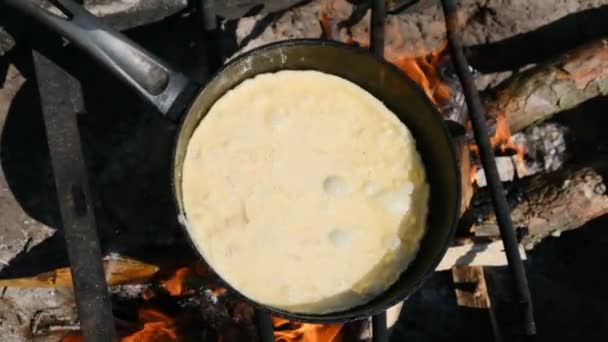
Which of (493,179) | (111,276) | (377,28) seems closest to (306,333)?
(111,276)

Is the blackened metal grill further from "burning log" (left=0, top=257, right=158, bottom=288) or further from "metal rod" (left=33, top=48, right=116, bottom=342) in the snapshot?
"burning log" (left=0, top=257, right=158, bottom=288)

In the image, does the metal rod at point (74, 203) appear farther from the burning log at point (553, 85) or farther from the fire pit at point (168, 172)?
the burning log at point (553, 85)

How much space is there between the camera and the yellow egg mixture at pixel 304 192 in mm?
1717

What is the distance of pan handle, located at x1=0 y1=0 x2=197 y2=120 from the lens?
5.50ft

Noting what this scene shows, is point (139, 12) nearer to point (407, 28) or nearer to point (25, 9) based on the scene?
point (25, 9)

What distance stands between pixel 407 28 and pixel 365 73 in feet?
2.51

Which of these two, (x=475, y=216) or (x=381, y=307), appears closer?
(x=381, y=307)

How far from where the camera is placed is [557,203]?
2402 mm

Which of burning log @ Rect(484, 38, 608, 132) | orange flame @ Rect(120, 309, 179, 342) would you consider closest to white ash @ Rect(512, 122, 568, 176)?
burning log @ Rect(484, 38, 608, 132)

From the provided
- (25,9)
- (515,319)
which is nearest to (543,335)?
(515,319)

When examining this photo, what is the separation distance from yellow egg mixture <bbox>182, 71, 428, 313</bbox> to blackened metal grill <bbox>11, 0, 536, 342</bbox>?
256 millimetres

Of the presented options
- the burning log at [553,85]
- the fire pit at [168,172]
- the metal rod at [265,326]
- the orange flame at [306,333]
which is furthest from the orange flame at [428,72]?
the metal rod at [265,326]

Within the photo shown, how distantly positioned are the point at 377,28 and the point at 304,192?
0.61 m

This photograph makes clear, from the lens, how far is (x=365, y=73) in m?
1.89
